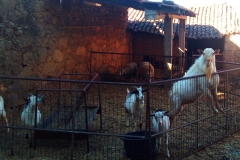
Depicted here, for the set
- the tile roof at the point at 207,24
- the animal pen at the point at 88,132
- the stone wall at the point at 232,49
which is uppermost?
the tile roof at the point at 207,24

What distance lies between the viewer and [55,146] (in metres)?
6.26

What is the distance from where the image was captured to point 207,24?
15.6 meters

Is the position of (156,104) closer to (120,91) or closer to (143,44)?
(120,91)

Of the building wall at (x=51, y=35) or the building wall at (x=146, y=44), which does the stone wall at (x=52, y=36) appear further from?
the building wall at (x=146, y=44)

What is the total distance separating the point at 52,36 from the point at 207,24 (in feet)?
29.2

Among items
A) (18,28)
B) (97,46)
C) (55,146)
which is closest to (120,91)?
(97,46)

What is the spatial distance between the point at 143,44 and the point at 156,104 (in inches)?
249

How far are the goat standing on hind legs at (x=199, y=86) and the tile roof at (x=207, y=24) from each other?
8.09m

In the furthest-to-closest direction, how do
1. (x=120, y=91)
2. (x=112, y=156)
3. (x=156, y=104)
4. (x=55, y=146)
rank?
1. (x=120, y=91)
2. (x=156, y=104)
3. (x=55, y=146)
4. (x=112, y=156)

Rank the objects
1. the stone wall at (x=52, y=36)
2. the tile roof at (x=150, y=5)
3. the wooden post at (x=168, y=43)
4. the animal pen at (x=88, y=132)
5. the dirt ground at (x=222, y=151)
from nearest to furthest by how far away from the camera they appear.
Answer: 1. the animal pen at (x=88, y=132)
2. the dirt ground at (x=222, y=151)
3. the stone wall at (x=52, y=36)
4. the tile roof at (x=150, y=5)
5. the wooden post at (x=168, y=43)

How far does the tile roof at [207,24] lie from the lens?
47.0 ft

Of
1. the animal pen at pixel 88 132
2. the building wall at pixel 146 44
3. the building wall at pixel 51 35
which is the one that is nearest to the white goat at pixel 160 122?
the animal pen at pixel 88 132

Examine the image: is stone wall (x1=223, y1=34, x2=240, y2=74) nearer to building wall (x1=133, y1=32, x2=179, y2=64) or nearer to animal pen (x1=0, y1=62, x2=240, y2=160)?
building wall (x1=133, y1=32, x2=179, y2=64)

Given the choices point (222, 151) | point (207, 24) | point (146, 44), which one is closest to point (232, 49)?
point (207, 24)
